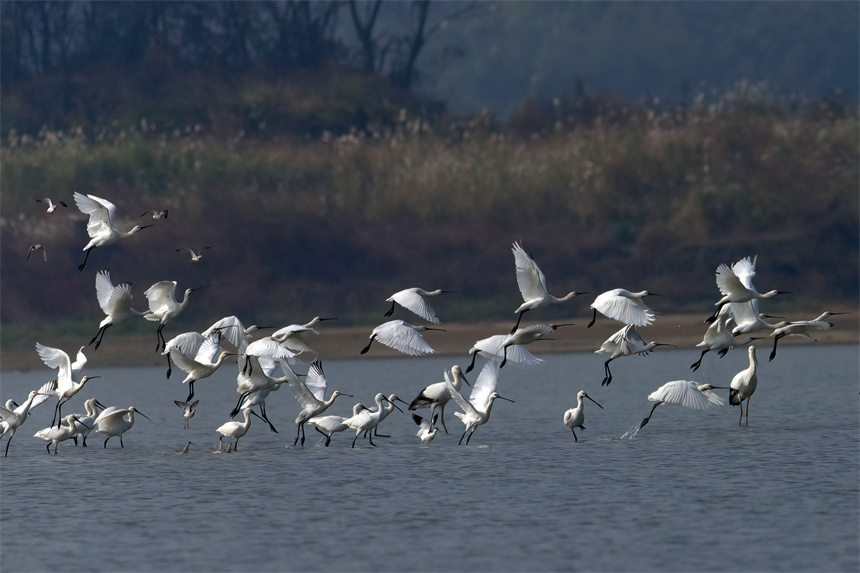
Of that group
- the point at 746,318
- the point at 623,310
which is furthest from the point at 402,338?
the point at 746,318

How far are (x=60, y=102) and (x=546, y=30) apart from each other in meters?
52.3

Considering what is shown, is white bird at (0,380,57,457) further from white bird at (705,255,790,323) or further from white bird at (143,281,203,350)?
white bird at (705,255,790,323)

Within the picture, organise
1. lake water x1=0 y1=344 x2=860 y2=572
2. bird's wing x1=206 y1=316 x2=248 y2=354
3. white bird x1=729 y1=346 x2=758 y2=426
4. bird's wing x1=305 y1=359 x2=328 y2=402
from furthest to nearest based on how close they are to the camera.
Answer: white bird x1=729 y1=346 x2=758 y2=426, bird's wing x1=305 y1=359 x2=328 y2=402, bird's wing x1=206 y1=316 x2=248 y2=354, lake water x1=0 y1=344 x2=860 y2=572

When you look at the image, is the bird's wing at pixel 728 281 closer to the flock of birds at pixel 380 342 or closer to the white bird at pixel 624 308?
the flock of birds at pixel 380 342

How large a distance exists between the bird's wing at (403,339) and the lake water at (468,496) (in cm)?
134

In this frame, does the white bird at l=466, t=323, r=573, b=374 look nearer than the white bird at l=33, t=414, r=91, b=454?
Yes

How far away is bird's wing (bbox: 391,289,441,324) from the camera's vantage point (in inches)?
639

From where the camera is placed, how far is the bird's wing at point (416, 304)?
16.2m

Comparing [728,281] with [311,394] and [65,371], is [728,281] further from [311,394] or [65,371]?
[65,371]

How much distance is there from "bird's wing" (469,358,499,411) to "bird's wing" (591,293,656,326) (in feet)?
8.17

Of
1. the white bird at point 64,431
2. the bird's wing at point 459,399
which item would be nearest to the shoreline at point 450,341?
the white bird at point 64,431

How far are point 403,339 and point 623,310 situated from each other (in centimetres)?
235

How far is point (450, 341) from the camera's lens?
3203cm

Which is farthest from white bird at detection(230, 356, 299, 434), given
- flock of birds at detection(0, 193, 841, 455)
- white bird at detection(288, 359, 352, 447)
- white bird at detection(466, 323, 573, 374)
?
white bird at detection(466, 323, 573, 374)
